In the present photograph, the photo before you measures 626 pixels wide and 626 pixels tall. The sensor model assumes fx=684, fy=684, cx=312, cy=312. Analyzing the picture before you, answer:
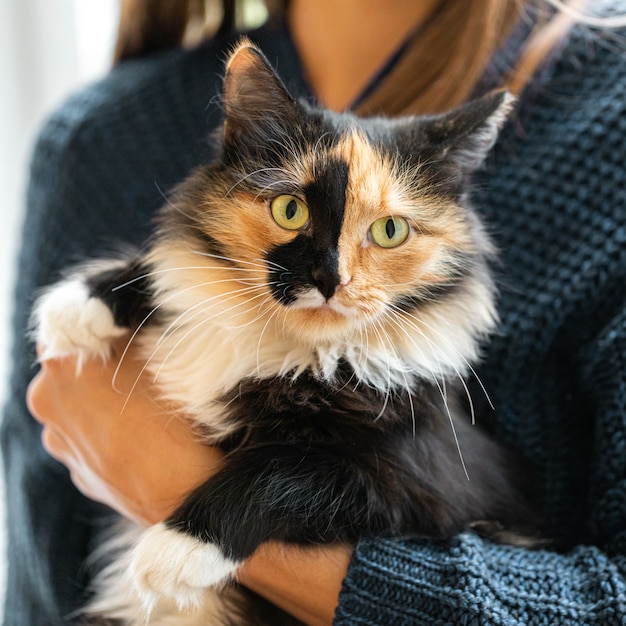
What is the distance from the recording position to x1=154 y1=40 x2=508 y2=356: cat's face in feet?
3.14

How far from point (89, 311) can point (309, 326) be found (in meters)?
0.40

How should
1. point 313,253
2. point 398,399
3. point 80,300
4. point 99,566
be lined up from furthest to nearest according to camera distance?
point 99,566, point 80,300, point 398,399, point 313,253

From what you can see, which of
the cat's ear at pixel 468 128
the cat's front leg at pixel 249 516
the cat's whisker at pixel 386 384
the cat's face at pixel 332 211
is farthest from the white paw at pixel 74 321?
the cat's ear at pixel 468 128

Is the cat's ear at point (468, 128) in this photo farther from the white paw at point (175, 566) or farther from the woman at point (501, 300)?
the white paw at point (175, 566)

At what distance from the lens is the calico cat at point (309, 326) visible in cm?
96

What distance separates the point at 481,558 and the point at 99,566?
852 millimetres

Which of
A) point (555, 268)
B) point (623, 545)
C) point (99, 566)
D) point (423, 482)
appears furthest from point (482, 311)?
point (99, 566)

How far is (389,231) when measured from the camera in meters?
1.00

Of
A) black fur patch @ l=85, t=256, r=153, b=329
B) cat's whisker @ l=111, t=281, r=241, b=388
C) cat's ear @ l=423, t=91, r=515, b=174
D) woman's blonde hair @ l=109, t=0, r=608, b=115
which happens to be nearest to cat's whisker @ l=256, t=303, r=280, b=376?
cat's whisker @ l=111, t=281, r=241, b=388

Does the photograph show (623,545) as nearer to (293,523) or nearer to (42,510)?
(293,523)

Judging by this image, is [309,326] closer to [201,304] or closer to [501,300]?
[201,304]

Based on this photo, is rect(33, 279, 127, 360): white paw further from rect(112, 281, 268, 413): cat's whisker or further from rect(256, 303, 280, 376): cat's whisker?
rect(256, 303, 280, 376): cat's whisker

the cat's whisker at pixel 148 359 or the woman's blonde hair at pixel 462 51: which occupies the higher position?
the woman's blonde hair at pixel 462 51

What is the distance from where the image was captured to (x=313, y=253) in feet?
3.08
